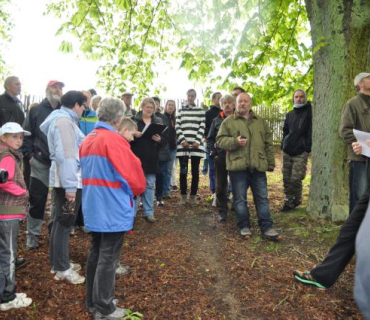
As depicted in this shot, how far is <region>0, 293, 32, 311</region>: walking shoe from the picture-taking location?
316 cm

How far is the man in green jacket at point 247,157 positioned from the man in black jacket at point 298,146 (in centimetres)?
123

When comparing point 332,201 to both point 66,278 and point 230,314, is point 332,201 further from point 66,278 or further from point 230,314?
point 66,278

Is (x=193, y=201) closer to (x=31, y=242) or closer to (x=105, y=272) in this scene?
(x=31, y=242)

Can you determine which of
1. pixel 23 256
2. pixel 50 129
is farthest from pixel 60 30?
pixel 23 256

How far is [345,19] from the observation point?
503cm

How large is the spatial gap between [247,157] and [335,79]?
175 centimetres

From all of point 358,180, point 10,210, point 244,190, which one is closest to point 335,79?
point 358,180

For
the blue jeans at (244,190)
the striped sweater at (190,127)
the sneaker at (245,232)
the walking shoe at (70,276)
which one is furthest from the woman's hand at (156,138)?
the walking shoe at (70,276)

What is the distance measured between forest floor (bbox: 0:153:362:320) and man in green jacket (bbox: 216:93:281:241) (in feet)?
1.26

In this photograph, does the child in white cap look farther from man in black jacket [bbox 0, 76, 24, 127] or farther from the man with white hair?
the man with white hair

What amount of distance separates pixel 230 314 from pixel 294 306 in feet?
2.13

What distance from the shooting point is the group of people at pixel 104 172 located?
9.64 feet

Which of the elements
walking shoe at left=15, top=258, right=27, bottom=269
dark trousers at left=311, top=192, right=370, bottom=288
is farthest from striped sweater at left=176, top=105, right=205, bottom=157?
dark trousers at left=311, top=192, right=370, bottom=288

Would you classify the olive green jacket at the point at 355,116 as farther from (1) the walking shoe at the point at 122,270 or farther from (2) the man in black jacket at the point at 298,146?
(1) the walking shoe at the point at 122,270
